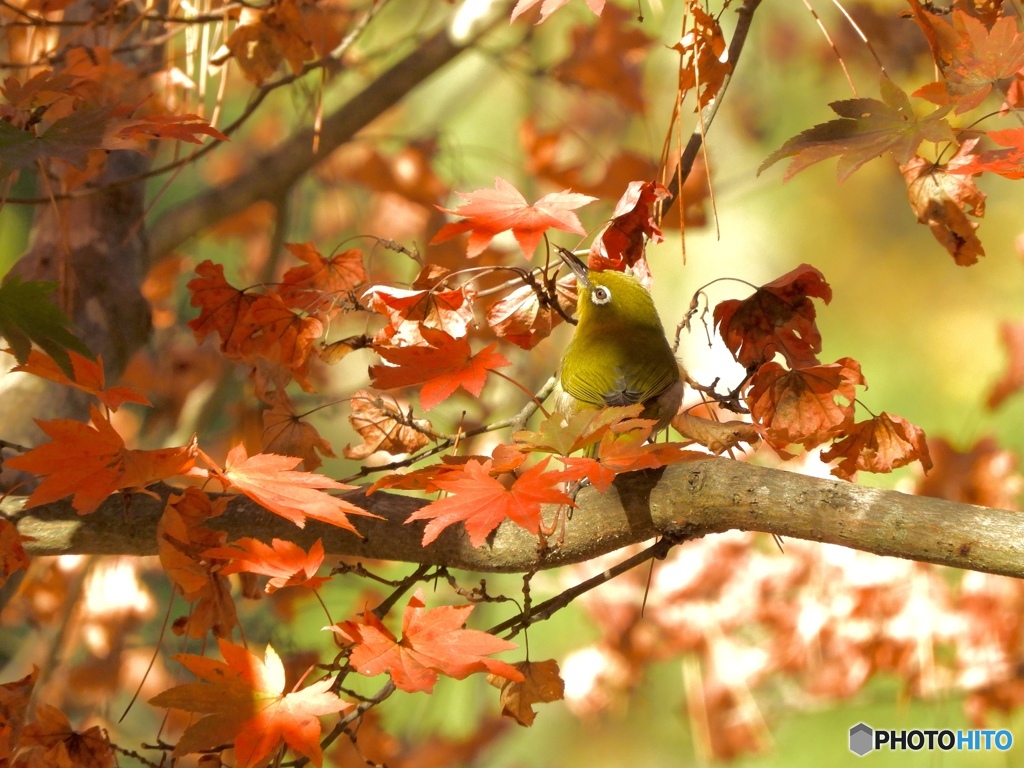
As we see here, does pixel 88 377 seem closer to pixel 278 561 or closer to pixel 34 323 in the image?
pixel 34 323

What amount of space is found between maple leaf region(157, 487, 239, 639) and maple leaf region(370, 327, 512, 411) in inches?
6.8

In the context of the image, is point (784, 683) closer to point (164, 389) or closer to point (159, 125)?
point (164, 389)

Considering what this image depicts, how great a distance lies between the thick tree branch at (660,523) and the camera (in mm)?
546

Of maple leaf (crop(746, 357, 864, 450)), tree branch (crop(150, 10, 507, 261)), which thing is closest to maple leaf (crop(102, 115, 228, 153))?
maple leaf (crop(746, 357, 864, 450))

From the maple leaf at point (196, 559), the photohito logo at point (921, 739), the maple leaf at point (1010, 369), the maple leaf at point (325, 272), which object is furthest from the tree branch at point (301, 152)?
the photohito logo at point (921, 739)

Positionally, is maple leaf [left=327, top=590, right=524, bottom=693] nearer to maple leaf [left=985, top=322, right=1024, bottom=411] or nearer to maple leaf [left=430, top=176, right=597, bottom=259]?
maple leaf [left=430, top=176, right=597, bottom=259]

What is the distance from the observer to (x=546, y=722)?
3.00 m

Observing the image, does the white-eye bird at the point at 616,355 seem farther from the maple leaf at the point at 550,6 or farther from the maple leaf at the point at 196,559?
the maple leaf at the point at 196,559

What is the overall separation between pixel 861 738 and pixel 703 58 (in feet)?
5.00

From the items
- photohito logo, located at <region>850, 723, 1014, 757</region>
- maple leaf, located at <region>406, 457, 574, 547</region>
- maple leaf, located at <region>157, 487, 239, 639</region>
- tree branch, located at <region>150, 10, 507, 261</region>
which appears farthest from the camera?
photohito logo, located at <region>850, 723, 1014, 757</region>

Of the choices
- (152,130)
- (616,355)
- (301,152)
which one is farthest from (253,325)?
(301,152)

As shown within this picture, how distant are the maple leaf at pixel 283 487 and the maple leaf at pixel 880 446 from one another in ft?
1.24

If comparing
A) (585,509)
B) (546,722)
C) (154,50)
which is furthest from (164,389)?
(546,722)

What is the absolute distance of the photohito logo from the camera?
157cm
